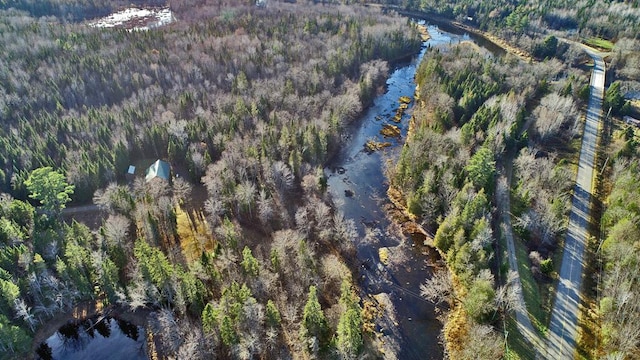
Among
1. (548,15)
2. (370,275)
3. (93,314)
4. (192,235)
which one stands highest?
(548,15)

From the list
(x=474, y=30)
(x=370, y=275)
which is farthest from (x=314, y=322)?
(x=474, y=30)

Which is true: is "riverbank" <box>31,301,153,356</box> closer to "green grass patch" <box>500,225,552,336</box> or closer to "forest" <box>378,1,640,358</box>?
"forest" <box>378,1,640,358</box>

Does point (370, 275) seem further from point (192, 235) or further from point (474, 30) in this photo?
point (474, 30)

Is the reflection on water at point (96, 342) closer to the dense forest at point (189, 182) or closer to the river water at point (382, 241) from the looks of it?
the dense forest at point (189, 182)

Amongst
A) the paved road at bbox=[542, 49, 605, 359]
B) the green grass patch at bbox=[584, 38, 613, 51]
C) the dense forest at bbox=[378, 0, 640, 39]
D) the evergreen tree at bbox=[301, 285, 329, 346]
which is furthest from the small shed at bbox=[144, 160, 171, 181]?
the green grass patch at bbox=[584, 38, 613, 51]

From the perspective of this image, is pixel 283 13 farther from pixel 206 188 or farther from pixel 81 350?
pixel 81 350

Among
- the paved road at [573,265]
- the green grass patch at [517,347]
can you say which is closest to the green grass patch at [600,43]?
the paved road at [573,265]
